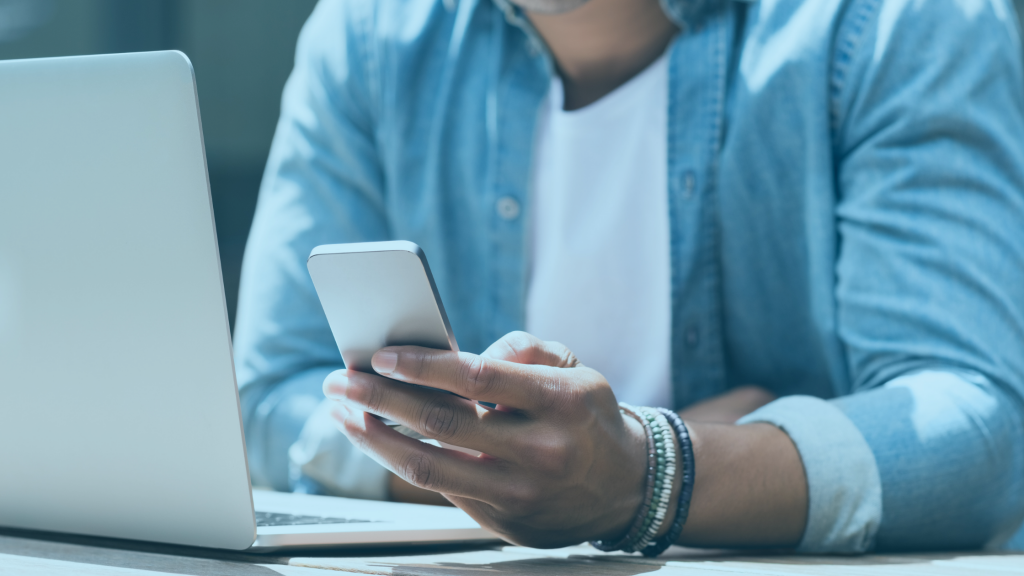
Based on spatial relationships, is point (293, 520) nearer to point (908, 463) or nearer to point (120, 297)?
point (120, 297)

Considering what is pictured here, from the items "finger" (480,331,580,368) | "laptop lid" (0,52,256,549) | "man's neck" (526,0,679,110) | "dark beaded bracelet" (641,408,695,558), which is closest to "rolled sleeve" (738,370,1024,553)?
"dark beaded bracelet" (641,408,695,558)

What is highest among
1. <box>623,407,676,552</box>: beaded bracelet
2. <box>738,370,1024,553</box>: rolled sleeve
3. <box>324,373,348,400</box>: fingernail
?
<box>324,373,348,400</box>: fingernail

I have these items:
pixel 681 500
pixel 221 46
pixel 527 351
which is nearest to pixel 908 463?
pixel 681 500

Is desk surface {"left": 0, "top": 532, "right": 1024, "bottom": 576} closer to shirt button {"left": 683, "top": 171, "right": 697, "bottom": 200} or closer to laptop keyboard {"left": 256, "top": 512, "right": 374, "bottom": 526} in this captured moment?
laptop keyboard {"left": 256, "top": 512, "right": 374, "bottom": 526}

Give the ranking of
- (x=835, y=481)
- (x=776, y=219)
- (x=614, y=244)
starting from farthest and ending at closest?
1. (x=614, y=244)
2. (x=776, y=219)
3. (x=835, y=481)

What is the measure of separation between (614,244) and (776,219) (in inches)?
9.2

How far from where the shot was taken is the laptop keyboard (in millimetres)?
702

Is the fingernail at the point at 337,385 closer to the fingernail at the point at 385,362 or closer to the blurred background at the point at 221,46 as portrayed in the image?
the fingernail at the point at 385,362

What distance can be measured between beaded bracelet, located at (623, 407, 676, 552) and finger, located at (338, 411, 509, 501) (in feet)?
0.46

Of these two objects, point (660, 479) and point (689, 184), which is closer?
point (660, 479)

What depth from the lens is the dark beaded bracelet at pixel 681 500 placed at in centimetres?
71

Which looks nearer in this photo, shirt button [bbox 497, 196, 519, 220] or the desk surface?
the desk surface

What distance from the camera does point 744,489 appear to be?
751mm

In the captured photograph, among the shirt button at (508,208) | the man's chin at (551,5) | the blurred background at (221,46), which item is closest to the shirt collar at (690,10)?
the man's chin at (551,5)
